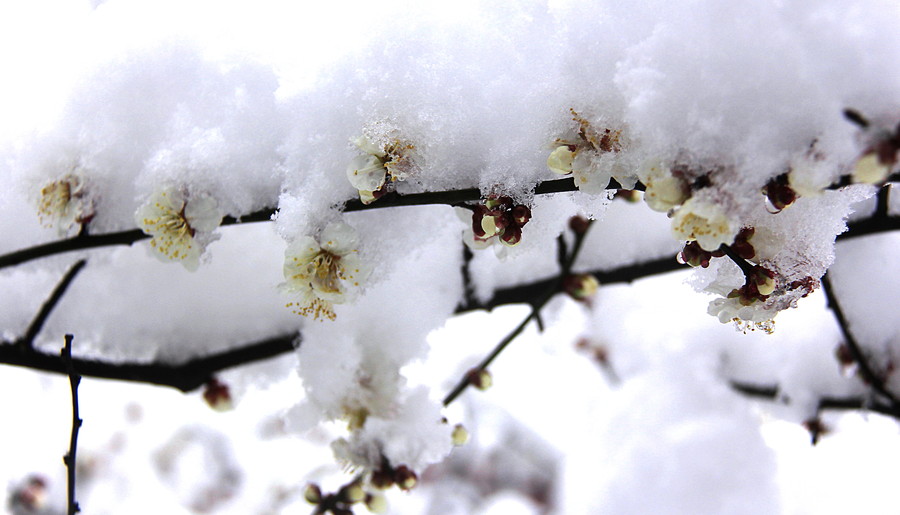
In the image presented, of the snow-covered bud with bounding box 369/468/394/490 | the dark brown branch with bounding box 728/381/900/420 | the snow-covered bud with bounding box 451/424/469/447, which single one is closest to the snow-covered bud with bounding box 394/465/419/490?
the snow-covered bud with bounding box 369/468/394/490

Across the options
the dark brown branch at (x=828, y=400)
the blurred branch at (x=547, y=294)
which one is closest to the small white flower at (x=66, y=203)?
the blurred branch at (x=547, y=294)

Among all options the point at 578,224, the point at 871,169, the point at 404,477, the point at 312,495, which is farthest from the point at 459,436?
the point at 871,169

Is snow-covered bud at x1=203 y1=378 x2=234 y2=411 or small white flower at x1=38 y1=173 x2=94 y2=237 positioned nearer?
small white flower at x1=38 y1=173 x2=94 y2=237

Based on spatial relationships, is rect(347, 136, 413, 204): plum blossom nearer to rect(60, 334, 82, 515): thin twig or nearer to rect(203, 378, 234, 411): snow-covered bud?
rect(60, 334, 82, 515): thin twig

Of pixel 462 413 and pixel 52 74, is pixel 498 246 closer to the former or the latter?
pixel 52 74

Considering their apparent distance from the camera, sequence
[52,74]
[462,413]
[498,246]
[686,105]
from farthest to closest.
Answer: [462,413] < [52,74] < [498,246] < [686,105]

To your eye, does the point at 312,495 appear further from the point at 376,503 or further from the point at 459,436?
the point at 459,436

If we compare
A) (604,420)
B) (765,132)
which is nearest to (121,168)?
(765,132)
